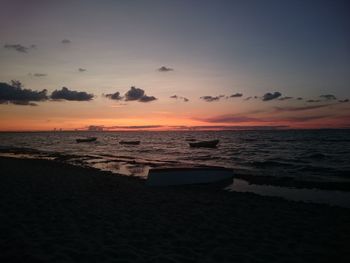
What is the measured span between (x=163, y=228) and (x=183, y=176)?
9038mm

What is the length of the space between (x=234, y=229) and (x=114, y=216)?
378 cm

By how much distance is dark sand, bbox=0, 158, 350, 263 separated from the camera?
672 centimetres

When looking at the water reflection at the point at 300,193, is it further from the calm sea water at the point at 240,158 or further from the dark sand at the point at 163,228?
the calm sea water at the point at 240,158

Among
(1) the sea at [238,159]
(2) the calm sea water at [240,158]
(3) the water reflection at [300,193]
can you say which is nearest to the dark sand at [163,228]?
(3) the water reflection at [300,193]

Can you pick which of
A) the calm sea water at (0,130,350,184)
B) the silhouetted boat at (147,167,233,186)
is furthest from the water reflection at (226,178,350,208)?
the calm sea water at (0,130,350,184)

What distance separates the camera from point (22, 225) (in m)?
8.34

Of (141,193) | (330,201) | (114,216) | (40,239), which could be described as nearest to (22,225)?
(40,239)

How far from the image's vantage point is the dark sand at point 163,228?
22.1 feet

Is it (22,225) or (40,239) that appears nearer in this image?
(40,239)

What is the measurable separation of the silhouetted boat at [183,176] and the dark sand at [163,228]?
2934 millimetres

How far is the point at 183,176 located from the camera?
17703 mm

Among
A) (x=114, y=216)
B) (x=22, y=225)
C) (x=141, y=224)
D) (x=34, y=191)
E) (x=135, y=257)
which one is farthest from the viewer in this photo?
(x=34, y=191)

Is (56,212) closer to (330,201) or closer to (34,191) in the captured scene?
(34,191)

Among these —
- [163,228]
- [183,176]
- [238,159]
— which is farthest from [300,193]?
[238,159]
